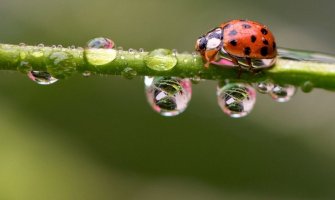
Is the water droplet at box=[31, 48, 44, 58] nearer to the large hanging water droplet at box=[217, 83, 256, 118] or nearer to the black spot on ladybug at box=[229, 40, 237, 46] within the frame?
the large hanging water droplet at box=[217, 83, 256, 118]

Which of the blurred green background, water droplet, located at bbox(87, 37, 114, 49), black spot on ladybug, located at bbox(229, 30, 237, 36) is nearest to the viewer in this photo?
water droplet, located at bbox(87, 37, 114, 49)

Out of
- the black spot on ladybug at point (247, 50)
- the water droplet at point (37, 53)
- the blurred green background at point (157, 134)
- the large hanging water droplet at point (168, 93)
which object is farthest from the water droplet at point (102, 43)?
the blurred green background at point (157, 134)

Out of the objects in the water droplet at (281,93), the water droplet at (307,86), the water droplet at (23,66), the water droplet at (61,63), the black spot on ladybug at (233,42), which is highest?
the black spot on ladybug at (233,42)

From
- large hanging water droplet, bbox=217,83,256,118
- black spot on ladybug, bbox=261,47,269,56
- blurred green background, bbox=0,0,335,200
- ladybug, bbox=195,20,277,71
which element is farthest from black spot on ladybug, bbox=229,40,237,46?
blurred green background, bbox=0,0,335,200

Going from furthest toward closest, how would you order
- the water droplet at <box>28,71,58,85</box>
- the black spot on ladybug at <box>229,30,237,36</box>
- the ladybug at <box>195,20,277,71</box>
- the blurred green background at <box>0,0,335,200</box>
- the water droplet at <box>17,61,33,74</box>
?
the blurred green background at <box>0,0,335,200</box>, the black spot on ladybug at <box>229,30,237,36</box>, the ladybug at <box>195,20,277,71</box>, the water droplet at <box>28,71,58,85</box>, the water droplet at <box>17,61,33,74</box>

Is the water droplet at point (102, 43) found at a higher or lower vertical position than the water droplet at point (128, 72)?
higher

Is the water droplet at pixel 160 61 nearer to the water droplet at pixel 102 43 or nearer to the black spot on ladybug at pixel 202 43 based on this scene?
the water droplet at pixel 102 43

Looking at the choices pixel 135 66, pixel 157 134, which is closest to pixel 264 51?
pixel 135 66

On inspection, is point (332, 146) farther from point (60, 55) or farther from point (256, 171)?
point (60, 55)
